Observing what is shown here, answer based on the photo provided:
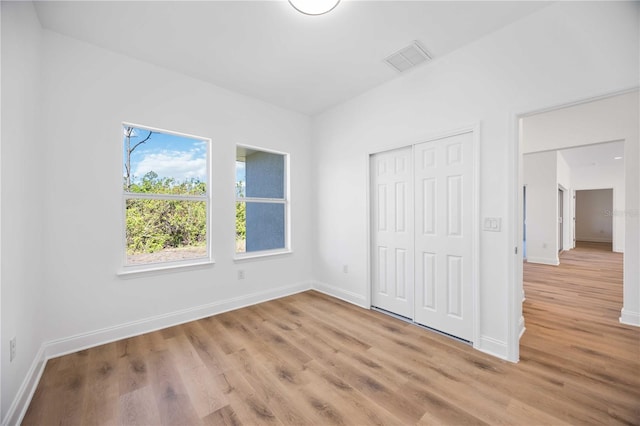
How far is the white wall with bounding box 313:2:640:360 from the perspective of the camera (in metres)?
1.81

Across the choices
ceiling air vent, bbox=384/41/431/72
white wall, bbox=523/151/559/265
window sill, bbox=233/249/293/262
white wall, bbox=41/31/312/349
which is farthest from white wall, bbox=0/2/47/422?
white wall, bbox=523/151/559/265

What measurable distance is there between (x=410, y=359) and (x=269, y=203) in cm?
279

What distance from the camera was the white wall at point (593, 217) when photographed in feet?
32.3

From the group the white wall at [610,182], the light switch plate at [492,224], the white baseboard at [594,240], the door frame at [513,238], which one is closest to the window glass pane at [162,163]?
the light switch plate at [492,224]

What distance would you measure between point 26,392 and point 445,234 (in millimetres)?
3601

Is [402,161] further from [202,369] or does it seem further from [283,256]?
[202,369]

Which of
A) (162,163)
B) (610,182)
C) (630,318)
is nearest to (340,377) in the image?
(162,163)

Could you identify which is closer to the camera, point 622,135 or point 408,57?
point 408,57

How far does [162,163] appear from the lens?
9.68 ft

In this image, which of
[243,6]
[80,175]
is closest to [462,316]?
[243,6]

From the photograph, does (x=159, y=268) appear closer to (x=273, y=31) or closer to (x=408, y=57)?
(x=273, y=31)

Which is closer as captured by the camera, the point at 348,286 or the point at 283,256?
the point at 348,286

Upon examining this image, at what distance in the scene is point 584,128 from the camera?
4156 mm

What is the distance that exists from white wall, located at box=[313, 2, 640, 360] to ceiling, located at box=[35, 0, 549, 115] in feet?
0.67
